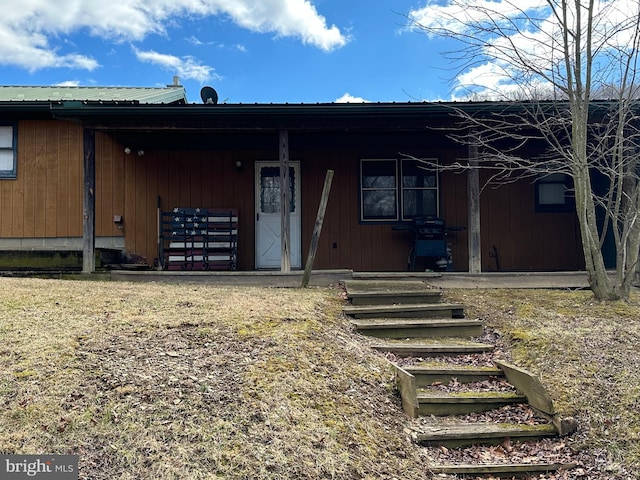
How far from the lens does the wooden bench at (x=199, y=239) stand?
26.7ft

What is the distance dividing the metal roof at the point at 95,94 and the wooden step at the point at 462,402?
26.5ft

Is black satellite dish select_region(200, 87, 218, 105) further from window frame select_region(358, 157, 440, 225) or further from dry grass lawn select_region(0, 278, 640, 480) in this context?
dry grass lawn select_region(0, 278, 640, 480)

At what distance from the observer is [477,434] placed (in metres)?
3.08

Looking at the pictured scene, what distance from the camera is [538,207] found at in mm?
8961

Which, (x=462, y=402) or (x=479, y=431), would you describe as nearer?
(x=479, y=431)

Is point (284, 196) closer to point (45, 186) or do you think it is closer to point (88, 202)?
point (88, 202)

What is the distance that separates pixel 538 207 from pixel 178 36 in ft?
45.1

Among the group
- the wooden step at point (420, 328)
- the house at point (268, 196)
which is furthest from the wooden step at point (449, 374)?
the house at point (268, 196)

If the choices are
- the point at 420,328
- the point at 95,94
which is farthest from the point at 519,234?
the point at 95,94

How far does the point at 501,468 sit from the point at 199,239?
21.5ft

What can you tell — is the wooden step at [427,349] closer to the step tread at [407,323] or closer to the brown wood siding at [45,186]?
the step tread at [407,323]

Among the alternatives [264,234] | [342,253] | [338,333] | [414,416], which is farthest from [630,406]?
[264,234]

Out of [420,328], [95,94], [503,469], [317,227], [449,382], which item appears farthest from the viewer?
[95,94]

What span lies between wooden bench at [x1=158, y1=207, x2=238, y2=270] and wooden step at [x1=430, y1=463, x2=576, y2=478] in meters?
6.06
